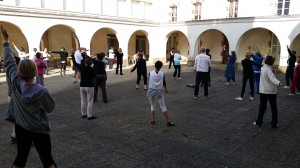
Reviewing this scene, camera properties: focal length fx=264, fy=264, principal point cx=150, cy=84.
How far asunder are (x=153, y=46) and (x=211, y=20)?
6.35 m

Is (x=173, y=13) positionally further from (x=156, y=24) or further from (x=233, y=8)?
(x=233, y=8)

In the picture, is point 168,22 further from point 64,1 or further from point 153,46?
point 64,1

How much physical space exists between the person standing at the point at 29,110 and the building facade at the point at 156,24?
15.2 meters

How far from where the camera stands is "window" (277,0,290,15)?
18.2 m

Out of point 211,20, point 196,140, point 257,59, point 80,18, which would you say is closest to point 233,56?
point 257,59

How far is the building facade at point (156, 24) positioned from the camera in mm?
17562

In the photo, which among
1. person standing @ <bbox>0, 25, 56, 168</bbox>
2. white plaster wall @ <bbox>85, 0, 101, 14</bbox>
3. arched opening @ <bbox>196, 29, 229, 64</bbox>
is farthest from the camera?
arched opening @ <bbox>196, 29, 229, 64</bbox>

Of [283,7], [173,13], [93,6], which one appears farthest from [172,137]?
[173,13]

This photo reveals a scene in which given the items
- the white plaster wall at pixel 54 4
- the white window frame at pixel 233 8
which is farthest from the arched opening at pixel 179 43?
the white plaster wall at pixel 54 4

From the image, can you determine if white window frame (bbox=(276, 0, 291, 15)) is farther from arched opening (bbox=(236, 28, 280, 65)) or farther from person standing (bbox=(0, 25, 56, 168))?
person standing (bbox=(0, 25, 56, 168))

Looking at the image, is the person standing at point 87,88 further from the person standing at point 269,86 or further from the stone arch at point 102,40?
the stone arch at point 102,40

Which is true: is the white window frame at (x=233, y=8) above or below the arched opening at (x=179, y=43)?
above

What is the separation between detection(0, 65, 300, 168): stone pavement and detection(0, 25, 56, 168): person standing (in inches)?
56.9

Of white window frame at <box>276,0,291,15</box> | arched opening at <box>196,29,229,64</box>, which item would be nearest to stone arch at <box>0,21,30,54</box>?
arched opening at <box>196,29,229,64</box>
